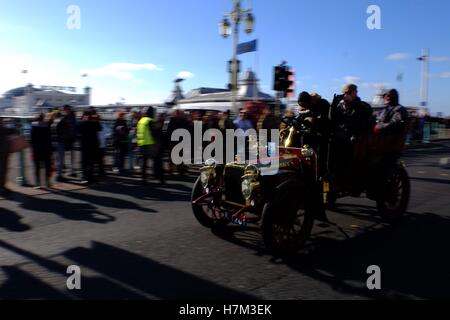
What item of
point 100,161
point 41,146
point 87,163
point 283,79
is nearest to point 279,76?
point 283,79

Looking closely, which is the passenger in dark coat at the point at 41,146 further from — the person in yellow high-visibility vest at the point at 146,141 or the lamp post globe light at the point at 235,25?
the lamp post globe light at the point at 235,25

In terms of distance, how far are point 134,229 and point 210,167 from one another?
1.53m

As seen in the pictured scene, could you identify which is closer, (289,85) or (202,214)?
(202,214)

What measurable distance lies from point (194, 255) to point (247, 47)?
481 inches

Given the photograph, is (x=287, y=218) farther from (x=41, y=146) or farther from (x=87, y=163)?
(x=41, y=146)

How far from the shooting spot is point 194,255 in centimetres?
488

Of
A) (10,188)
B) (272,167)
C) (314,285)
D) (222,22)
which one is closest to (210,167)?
(272,167)

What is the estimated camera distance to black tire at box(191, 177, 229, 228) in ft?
→ 18.8

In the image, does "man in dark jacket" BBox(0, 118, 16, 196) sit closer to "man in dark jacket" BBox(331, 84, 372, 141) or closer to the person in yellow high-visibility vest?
the person in yellow high-visibility vest

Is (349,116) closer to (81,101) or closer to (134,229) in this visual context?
(134,229)

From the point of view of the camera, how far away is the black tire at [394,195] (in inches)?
251

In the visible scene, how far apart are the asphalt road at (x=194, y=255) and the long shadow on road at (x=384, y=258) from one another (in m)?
0.01

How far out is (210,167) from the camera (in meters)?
5.49

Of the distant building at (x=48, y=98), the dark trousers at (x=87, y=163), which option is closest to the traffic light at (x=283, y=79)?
the dark trousers at (x=87, y=163)
